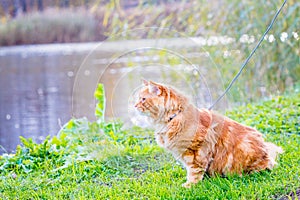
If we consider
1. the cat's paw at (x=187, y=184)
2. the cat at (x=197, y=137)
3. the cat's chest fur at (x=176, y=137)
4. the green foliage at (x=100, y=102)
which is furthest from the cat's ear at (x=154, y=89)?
the green foliage at (x=100, y=102)

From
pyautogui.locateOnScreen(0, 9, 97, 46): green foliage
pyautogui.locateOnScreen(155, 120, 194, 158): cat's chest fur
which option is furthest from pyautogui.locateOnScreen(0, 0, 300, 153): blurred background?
pyautogui.locateOnScreen(0, 9, 97, 46): green foliage

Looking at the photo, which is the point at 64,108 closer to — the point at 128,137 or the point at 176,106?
the point at 128,137

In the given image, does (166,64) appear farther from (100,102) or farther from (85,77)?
(100,102)

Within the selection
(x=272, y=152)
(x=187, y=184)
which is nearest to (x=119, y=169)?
(x=187, y=184)

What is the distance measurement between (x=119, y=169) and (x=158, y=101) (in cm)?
87

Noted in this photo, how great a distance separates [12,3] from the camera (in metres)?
17.4

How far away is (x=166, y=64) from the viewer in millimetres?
3430

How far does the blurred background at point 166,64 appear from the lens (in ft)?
11.3

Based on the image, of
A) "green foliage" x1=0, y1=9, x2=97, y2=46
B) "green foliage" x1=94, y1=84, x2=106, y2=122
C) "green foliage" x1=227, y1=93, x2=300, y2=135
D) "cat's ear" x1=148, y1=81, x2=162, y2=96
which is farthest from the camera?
"green foliage" x1=0, y1=9, x2=97, y2=46

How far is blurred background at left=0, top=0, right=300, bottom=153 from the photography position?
11.3 ft

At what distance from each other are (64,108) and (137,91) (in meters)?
4.89

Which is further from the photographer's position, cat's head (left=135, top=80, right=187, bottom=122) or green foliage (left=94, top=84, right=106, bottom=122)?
green foliage (left=94, top=84, right=106, bottom=122)

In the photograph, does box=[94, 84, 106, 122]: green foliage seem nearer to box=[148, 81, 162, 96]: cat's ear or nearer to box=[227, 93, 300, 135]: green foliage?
box=[227, 93, 300, 135]: green foliage

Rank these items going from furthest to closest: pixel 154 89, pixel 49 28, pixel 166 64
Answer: pixel 49 28 → pixel 166 64 → pixel 154 89
